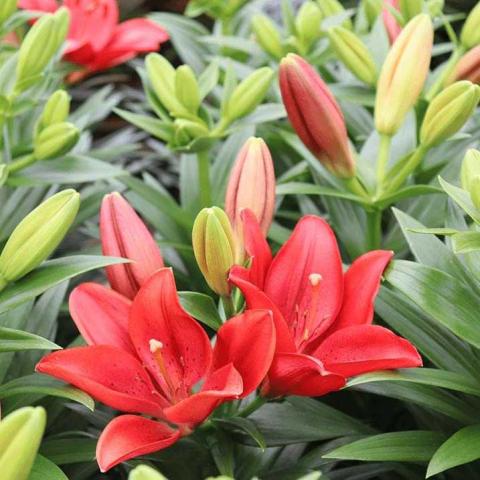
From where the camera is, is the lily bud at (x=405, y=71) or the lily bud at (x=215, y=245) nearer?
the lily bud at (x=215, y=245)

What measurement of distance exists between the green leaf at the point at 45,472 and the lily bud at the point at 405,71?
431 millimetres

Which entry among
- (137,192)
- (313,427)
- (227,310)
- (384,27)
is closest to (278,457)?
(313,427)

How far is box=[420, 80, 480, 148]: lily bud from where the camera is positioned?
0.80m

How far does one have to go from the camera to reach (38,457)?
26.0 inches

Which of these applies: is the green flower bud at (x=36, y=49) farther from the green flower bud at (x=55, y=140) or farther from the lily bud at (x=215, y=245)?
the lily bud at (x=215, y=245)

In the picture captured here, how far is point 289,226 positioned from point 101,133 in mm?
689

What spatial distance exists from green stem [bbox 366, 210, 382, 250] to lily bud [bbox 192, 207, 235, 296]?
0.79 ft

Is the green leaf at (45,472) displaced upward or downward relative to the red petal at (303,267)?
downward

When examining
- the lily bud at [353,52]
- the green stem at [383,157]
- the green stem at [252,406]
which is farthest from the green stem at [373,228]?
the green stem at [252,406]

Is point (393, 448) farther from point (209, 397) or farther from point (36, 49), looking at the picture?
point (36, 49)

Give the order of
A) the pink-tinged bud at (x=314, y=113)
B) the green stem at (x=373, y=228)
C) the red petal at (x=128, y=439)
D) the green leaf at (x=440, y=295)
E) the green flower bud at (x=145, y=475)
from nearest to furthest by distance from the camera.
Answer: the green flower bud at (x=145, y=475) < the red petal at (x=128, y=439) < the green leaf at (x=440, y=295) < the pink-tinged bud at (x=314, y=113) < the green stem at (x=373, y=228)

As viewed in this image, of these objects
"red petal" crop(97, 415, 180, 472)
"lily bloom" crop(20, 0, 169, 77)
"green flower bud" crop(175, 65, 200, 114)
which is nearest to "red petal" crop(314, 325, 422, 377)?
"red petal" crop(97, 415, 180, 472)

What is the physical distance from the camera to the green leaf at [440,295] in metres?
0.69

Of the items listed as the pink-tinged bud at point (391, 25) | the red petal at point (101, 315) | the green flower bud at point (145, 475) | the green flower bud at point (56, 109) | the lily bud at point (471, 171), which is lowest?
the red petal at point (101, 315)
